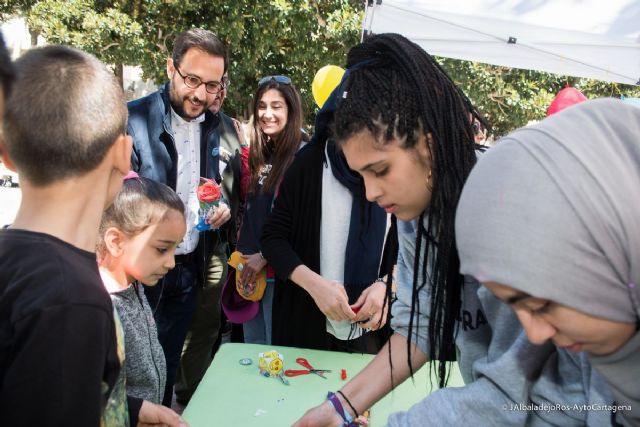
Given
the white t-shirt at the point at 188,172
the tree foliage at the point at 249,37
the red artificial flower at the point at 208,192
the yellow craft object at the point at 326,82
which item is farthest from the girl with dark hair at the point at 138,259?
the tree foliage at the point at 249,37

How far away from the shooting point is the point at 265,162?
3117mm

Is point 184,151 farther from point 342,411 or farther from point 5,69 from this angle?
point 5,69

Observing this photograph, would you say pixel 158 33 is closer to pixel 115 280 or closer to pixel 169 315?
pixel 169 315

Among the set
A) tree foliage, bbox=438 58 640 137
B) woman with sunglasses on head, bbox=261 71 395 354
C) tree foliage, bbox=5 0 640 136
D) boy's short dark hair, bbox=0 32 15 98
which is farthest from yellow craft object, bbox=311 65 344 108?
tree foliage, bbox=438 58 640 137

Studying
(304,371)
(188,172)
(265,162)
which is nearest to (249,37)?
(265,162)

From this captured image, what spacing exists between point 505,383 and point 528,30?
11.3ft

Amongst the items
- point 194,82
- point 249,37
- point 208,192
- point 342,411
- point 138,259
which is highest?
point 249,37

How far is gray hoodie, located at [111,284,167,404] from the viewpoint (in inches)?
64.7

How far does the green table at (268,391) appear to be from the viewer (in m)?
1.53

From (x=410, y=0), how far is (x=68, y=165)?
10.4 feet

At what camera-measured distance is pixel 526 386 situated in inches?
41.3

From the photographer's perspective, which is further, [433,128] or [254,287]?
[254,287]

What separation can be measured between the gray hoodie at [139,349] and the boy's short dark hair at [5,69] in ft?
2.86

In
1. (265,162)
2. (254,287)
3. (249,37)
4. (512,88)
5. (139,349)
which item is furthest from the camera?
(512,88)
